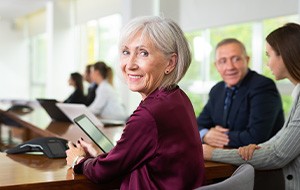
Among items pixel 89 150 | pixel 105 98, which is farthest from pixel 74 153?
pixel 105 98

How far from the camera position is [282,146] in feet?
5.44

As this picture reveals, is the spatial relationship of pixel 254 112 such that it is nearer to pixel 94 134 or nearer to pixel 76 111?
pixel 94 134

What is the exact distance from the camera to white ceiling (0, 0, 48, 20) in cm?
905

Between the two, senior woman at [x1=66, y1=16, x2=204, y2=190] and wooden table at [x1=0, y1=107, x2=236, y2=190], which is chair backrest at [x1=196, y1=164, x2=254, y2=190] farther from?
wooden table at [x1=0, y1=107, x2=236, y2=190]

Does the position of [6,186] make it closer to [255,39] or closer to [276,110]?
[276,110]

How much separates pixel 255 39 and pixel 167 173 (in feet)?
11.9

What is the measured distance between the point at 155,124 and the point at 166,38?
0.99ft

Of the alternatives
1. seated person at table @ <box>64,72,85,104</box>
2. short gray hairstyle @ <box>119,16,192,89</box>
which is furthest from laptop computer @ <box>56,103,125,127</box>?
seated person at table @ <box>64,72,85,104</box>

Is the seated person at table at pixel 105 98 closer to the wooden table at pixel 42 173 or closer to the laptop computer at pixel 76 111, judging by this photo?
the laptop computer at pixel 76 111

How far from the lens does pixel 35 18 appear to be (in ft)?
35.6

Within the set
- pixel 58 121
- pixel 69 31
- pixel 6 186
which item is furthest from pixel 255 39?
pixel 69 31

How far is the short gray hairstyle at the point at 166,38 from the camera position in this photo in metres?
1.34

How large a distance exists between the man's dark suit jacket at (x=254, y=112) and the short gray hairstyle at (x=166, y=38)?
89 cm

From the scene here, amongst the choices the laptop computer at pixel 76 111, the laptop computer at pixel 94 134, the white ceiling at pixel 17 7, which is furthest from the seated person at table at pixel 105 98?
the white ceiling at pixel 17 7
